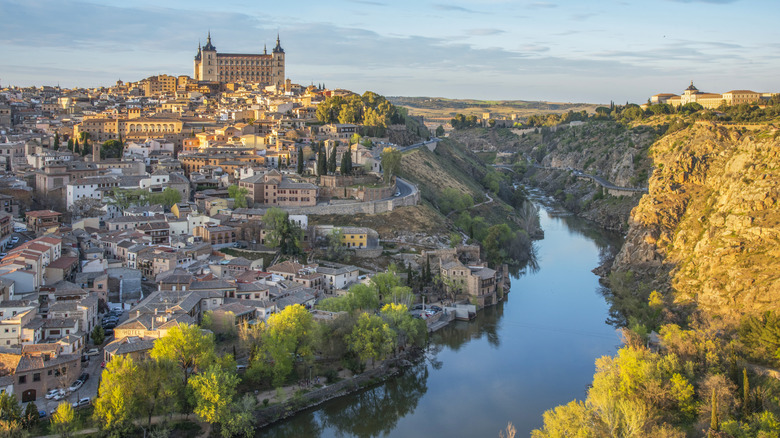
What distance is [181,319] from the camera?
20.8 m

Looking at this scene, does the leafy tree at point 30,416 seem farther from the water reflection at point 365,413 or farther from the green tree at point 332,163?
the green tree at point 332,163

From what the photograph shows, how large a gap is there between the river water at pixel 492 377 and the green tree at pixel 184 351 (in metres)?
2.44

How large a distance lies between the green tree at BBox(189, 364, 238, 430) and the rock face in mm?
16888

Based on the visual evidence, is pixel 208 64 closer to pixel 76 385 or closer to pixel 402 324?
pixel 402 324

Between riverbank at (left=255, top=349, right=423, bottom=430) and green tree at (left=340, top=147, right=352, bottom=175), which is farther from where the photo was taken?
green tree at (left=340, top=147, right=352, bottom=175)

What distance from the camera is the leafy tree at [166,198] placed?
32969 millimetres

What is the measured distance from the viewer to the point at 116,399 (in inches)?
672

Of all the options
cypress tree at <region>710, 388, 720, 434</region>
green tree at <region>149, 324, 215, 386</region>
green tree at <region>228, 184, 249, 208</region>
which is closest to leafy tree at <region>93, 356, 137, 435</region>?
green tree at <region>149, 324, 215, 386</region>

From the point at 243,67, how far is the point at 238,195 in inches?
1659

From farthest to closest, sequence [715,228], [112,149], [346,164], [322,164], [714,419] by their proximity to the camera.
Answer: [112,149] → [346,164] → [322,164] → [715,228] → [714,419]

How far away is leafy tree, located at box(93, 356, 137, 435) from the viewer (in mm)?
16953

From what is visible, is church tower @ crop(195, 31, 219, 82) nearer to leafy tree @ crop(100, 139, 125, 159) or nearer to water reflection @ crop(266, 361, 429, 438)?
leafy tree @ crop(100, 139, 125, 159)

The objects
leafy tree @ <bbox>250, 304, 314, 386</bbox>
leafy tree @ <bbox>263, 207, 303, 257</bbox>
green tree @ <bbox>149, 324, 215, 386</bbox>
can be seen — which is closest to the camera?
green tree @ <bbox>149, 324, 215, 386</bbox>

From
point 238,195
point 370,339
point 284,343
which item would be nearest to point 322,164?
point 238,195
